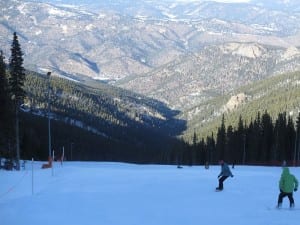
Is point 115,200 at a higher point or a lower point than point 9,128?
lower

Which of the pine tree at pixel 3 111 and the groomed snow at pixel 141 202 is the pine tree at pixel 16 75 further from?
the groomed snow at pixel 141 202

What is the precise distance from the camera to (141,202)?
2456 cm

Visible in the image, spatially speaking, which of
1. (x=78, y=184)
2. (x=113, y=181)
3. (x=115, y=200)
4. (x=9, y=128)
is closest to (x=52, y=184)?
(x=78, y=184)

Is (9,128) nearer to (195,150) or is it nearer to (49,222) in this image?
(49,222)

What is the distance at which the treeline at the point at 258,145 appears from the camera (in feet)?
306

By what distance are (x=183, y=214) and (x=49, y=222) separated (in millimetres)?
5435

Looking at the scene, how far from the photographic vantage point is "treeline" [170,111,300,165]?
93375 mm

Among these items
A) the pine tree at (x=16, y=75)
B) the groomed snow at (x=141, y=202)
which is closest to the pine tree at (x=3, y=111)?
the pine tree at (x=16, y=75)

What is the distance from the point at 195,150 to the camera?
118938 mm

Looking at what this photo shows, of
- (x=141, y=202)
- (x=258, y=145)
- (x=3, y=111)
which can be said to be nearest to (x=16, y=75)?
(x=3, y=111)

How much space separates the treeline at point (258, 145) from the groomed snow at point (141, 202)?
54.9 m

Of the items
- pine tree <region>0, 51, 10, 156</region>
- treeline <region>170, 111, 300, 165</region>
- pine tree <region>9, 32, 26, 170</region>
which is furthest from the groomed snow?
treeline <region>170, 111, 300, 165</region>

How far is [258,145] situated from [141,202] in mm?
78419

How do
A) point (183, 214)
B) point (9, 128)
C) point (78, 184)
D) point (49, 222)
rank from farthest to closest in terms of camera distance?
point (9, 128) → point (78, 184) → point (183, 214) → point (49, 222)
